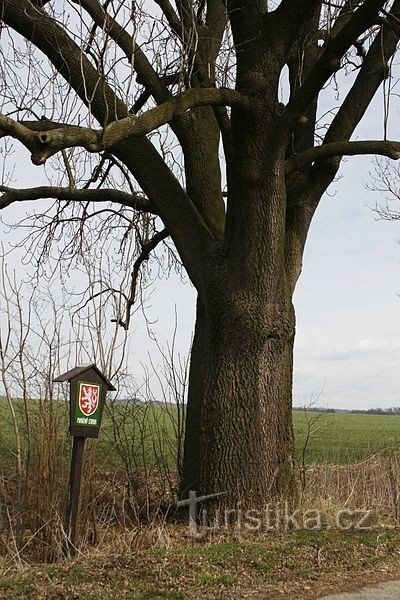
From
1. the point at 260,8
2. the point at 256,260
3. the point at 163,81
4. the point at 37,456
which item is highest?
the point at 260,8

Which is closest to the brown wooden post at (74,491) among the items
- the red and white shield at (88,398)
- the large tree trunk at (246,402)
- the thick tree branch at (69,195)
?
the red and white shield at (88,398)

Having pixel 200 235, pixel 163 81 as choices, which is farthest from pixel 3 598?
pixel 163 81

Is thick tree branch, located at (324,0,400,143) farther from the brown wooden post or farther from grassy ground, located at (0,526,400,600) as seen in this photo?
the brown wooden post

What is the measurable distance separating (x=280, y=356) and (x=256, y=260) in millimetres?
971

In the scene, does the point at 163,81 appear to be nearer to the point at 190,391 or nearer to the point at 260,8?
the point at 260,8

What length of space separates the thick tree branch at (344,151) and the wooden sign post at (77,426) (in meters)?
3.16

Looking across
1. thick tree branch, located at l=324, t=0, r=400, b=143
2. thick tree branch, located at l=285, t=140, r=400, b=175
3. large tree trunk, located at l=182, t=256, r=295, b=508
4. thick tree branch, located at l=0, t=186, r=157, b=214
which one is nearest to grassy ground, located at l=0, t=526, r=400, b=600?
large tree trunk, located at l=182, t=256, r=295, b=508

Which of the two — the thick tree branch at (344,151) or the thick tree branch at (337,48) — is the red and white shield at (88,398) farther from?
the thick tree branch at (337,48)

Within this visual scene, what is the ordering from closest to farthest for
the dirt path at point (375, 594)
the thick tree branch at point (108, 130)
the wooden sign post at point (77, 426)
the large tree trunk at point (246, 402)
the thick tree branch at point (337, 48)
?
the thick tree branch at point (108, 130) < the dirt path at point (375, 594) < the wooden sign post at point (77, 426) < the thick tree branch at point (337, 48) < the large tree trunk at point (246, 402)

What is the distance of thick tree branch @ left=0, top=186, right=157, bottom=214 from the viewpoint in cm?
862

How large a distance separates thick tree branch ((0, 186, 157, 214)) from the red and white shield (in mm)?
2953

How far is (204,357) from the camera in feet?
25.8

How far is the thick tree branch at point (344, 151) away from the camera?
7102 mm

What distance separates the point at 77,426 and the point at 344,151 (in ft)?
12.3
